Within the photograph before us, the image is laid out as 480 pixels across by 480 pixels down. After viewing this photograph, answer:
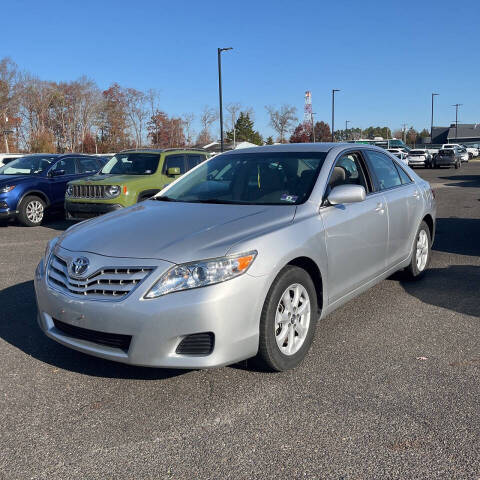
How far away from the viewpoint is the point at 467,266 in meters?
6.89

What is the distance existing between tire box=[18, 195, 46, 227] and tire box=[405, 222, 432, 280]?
28.6 feet

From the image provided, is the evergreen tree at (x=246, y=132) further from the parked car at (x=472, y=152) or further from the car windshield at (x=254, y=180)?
the car windshield at (x=254, y=180)

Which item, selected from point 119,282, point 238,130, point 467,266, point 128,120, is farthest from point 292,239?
point 238,130

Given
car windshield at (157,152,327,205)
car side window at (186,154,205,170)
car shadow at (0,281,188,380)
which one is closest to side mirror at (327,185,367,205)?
car windshield at (157,152,327,205)

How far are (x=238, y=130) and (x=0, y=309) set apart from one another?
107m

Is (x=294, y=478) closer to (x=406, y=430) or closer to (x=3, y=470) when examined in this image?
(x=406, y=430)

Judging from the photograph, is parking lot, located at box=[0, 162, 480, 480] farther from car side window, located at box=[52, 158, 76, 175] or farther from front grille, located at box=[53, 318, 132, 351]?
car side window, located at box=[52, 158, 76, 175]

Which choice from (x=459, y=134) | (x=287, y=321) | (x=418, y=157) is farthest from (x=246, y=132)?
(x=287, y=321)

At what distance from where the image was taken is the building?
114875 mm

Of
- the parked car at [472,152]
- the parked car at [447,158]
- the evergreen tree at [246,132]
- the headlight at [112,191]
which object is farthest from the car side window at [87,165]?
the evergreen tree at [246,132]

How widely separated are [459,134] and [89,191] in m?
125

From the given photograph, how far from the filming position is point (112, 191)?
400 inches

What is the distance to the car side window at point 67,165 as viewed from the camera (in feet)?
41.1

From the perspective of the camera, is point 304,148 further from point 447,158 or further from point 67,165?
point 447,158
